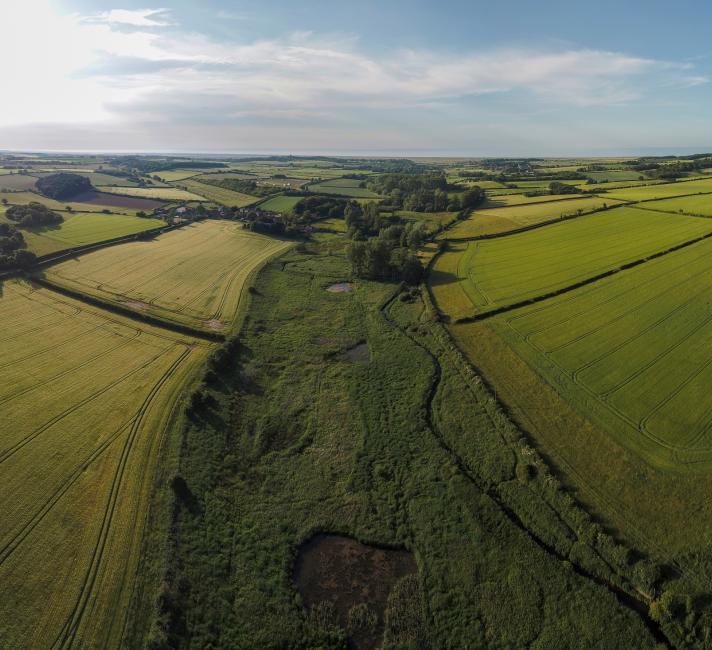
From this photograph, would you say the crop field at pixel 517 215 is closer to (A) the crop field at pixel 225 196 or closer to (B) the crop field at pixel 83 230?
(A) the crop field at pixel 225 196

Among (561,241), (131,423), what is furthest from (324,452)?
(561,241)

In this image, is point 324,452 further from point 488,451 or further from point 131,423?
point 131,423

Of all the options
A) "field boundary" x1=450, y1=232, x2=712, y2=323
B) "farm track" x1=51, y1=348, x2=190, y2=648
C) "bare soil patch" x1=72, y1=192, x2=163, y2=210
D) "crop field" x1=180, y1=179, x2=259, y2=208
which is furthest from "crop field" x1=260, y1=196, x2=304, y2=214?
"farm track" x1=51, y1=348, x2=190, y2=648

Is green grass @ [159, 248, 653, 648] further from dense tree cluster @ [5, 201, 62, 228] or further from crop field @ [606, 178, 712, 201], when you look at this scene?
crop field @ [606, 178, 712, 201]

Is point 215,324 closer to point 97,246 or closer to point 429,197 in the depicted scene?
point 97,246

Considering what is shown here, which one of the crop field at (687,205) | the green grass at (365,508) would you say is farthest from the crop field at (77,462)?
the crop field at (687,205)

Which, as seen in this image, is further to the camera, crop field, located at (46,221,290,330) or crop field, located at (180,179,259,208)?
crop field, located at (180,179,259,208)
